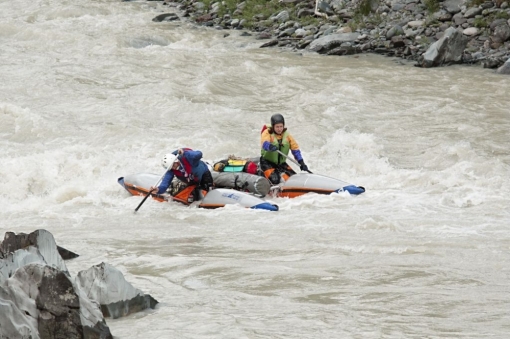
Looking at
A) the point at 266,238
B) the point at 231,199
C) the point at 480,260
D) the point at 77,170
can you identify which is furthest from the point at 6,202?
the point at 480,260

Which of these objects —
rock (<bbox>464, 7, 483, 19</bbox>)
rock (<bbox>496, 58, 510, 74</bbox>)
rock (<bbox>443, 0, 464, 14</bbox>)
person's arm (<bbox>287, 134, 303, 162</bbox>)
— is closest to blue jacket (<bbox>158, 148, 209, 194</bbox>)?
person's arm (<bbox>287, 134, 303, 162</bbox>)

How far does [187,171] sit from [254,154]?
2.87 metres

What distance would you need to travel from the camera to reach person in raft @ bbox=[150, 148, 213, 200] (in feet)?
35.5

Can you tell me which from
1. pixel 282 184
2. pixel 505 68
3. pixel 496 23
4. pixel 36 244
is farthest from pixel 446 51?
pixel 36 244

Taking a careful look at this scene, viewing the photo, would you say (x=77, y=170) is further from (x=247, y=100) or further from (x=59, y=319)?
(x=59, y=319)

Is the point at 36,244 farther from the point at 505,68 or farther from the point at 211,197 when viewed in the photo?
the point at 505,68

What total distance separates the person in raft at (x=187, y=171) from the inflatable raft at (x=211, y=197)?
101 millimetres

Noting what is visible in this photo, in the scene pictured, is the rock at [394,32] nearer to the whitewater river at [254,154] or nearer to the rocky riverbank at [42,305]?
the whitewater river at [254,154]

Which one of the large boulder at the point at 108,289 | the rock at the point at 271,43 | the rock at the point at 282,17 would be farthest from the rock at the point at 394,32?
the large boulder at the point at 108,289

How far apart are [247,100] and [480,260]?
969 cm

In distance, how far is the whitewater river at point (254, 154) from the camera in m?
6.27

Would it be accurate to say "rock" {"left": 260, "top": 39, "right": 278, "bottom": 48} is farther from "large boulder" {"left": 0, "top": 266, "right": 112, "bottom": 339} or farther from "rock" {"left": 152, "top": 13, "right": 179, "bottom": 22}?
"large boulder" {"left": 0, "top": 266, "right": 112, "bottom": 339}

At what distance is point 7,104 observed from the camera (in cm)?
1609

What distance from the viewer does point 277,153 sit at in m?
11.7
